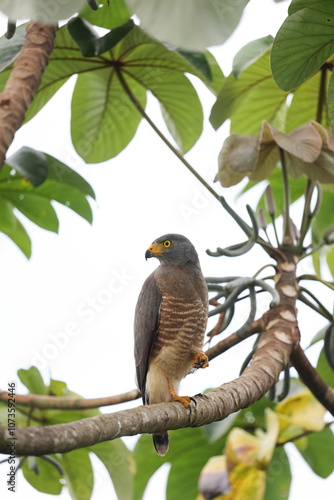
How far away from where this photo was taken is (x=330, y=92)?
5.69 ft

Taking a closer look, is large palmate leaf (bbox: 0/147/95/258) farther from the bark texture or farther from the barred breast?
the bark texture

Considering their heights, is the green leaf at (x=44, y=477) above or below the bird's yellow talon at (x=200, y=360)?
below

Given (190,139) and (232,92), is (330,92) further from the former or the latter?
(190,139)

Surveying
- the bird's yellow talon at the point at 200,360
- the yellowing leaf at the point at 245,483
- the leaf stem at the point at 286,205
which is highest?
the leaf stem at the point at 286,205

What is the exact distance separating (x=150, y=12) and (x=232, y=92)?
186 centimetres

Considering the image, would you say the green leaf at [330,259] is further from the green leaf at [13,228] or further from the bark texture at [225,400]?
the green leaf at [13,228]

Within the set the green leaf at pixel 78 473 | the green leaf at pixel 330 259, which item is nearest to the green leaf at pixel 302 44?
the green leaf at pixel 330 259

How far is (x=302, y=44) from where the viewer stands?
1.63 metres

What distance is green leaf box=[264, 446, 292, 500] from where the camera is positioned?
7.92ft

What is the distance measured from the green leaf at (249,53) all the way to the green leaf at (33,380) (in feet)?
4.41

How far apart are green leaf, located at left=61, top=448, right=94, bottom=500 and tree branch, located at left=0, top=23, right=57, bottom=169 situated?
1.42 meters

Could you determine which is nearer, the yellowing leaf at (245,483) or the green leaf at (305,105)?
the yellowing leaf at (245,483)

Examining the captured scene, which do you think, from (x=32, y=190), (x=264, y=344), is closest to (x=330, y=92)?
(x=264, y=344)

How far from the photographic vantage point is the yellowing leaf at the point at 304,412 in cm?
194
